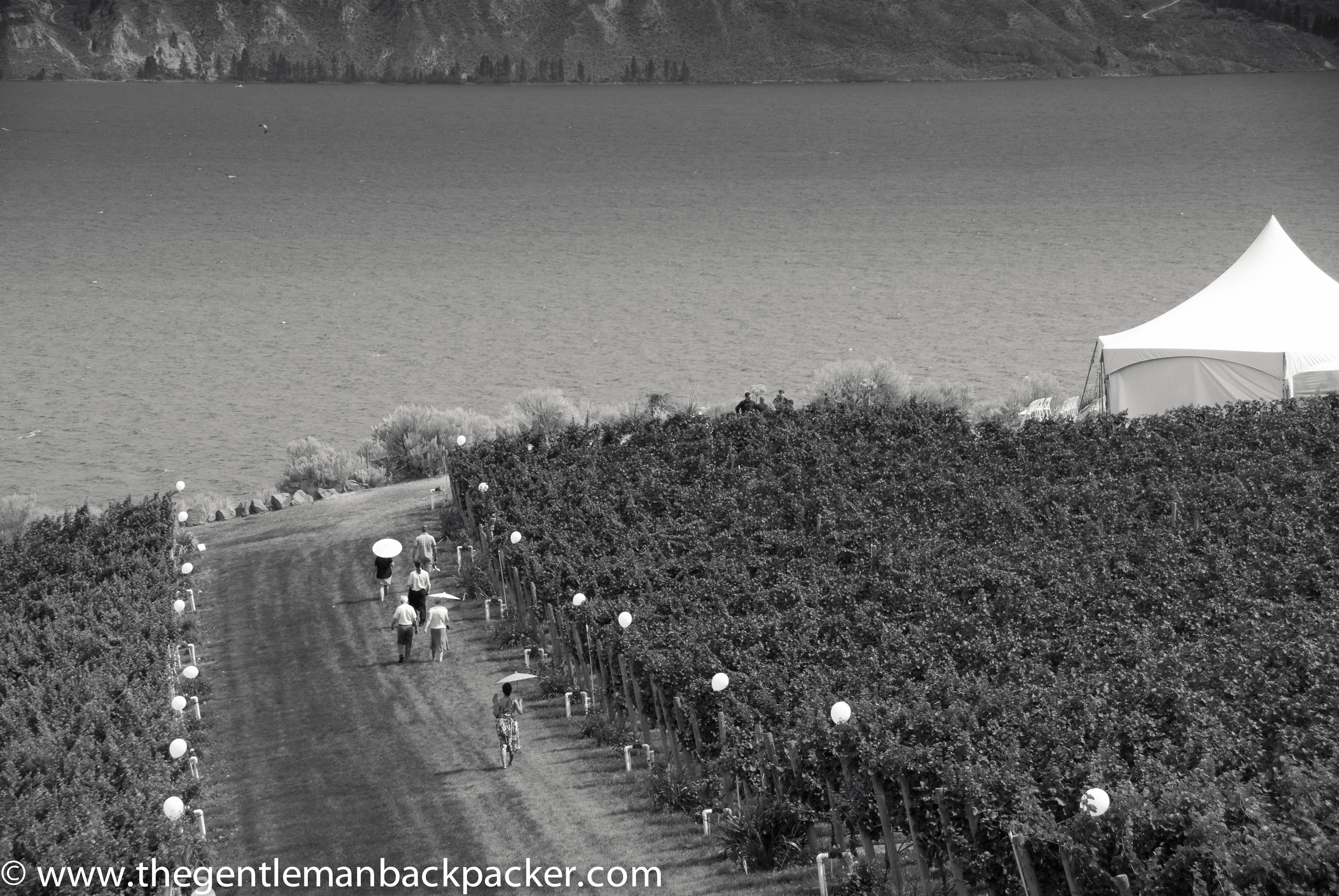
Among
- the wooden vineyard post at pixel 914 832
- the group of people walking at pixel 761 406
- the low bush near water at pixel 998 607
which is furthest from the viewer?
the group of people walking at pixel 761 406

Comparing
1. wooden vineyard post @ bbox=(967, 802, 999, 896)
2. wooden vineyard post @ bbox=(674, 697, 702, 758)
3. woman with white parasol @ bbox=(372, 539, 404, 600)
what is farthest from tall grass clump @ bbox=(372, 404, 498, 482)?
wooden vineyard post @ bbox=(967, 802, 999, 896)

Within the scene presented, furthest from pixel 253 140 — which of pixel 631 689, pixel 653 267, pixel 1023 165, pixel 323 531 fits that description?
pixel 631 689

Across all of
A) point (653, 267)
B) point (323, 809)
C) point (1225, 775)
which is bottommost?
point (323, 809)

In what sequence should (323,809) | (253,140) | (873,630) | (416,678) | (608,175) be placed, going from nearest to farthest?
(323,809) → (873,630) → (416,678) → (608,175) → (253,140)

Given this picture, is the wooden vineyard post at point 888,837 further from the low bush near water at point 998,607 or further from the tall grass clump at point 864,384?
the tall grass clump at point 864,384

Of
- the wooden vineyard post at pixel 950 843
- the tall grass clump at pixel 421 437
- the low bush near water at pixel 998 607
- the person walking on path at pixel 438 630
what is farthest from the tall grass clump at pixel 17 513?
the wooden vineyard post at pixel 950 843

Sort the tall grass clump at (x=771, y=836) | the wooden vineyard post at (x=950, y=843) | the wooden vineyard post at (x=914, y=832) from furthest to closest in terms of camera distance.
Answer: the tall grass clump at (x=771, y=836) < the wooden vineyard post at (x=914, y=832) < the wooden vineyard post at (x=950, y=843)

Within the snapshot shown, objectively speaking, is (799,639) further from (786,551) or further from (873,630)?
(786,551)
